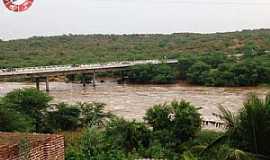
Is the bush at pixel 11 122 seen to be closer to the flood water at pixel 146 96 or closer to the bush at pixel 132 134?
the bush at pixel 132 134

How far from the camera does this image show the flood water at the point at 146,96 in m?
39.5

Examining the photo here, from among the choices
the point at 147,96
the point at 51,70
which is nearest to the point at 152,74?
A: the point at 51,70

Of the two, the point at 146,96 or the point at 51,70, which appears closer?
the point at 146,96

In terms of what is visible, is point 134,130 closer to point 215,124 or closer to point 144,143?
point 144,143

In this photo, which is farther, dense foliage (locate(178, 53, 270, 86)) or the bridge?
dense foliage (locate(178, 53, 270, 86))

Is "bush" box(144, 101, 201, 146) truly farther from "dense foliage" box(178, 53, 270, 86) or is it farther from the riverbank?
"dense foliage" box(178, 53, 270, 86)

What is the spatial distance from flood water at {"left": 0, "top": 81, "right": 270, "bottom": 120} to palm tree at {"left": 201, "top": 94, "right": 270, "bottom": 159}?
2605 centimetres

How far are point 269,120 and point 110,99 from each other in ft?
132

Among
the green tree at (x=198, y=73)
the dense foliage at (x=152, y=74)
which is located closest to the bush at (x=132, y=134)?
the green tree at (x=198, y=73)

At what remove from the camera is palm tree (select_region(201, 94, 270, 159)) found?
22.4 ft

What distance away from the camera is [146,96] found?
49.2 m

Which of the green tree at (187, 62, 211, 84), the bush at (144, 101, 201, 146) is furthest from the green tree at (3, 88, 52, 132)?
the green tree at (187, 62, 211, 84)

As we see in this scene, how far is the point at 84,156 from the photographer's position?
25.0 ft

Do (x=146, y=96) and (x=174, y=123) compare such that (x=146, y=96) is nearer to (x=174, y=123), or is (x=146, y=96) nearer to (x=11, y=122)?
(x=174, y=123)
